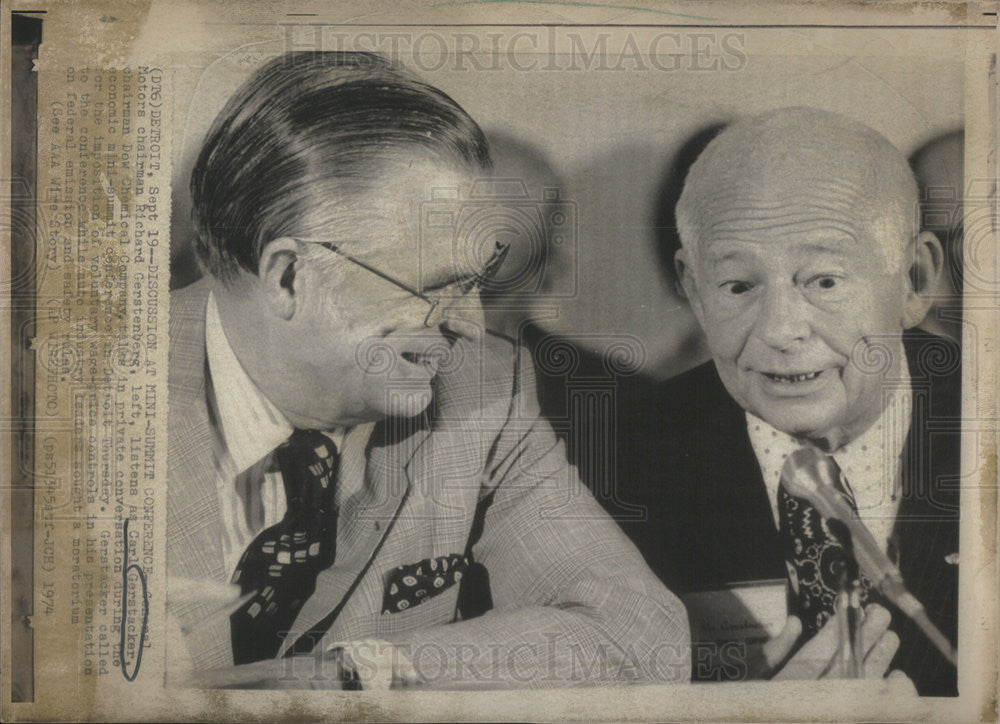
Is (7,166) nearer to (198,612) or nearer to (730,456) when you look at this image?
(198,612)

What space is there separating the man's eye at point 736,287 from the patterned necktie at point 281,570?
1.51m

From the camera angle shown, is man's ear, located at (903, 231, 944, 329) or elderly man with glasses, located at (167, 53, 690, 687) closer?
elderly man with glasses, located at (167, 53, 690, 687)

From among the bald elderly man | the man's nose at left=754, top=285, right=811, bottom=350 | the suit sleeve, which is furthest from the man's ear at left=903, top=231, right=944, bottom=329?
the suit sleeve

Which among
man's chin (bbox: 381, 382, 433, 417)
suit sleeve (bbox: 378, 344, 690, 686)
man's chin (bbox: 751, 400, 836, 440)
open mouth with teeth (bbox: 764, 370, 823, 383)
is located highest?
open mouth with teeth (bbox: 764, 370, 823, 383)

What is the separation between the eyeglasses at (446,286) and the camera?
3027 mm

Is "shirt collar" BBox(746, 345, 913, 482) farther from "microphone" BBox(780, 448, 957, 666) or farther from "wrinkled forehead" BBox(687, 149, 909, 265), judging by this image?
"wrinkled forehead" BBox(687, 149, 909, 265)

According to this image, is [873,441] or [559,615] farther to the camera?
[873,441]

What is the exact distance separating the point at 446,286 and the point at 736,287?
3.23 feet

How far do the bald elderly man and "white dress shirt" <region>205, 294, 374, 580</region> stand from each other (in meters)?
0.92

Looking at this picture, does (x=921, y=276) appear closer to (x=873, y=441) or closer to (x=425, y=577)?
(x=873, y=441)

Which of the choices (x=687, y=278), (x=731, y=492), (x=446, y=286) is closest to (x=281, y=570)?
(x=446, y=286)

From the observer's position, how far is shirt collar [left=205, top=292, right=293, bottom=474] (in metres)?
3.04

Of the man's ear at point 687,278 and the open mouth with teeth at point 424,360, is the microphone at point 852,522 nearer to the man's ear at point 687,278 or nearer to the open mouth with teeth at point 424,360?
the man's ear at point 687,278

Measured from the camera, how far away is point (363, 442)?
9.96 feet
